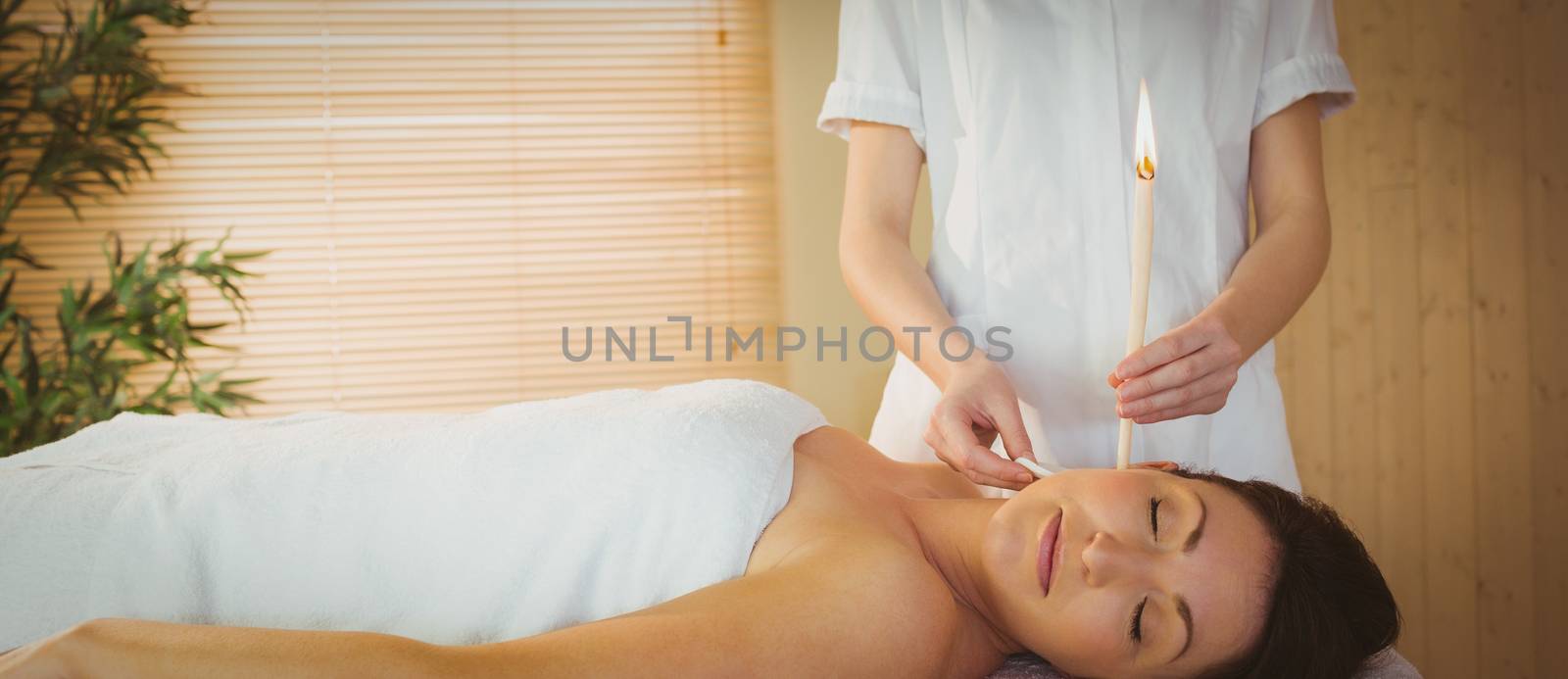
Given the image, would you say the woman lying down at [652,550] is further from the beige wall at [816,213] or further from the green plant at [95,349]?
the beige wall at [816,213]

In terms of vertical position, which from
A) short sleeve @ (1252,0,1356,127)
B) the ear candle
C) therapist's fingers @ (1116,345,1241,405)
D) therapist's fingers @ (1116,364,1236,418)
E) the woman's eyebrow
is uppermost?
short sleeve @ (1252,0,1356,127)

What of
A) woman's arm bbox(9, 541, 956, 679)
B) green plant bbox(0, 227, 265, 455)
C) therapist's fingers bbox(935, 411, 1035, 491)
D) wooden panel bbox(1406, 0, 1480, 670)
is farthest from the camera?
wooden panel bbox(1406, 0, 1480, 670)

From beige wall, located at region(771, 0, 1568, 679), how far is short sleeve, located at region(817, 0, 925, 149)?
2.16 m

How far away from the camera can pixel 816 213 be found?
11.6 ft

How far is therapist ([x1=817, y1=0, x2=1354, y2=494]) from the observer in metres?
1.44

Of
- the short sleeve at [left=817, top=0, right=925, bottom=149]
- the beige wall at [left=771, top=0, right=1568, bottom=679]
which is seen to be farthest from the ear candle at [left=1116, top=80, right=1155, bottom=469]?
the beige wall at [left=771, top=0, right=1568, bottom=679]

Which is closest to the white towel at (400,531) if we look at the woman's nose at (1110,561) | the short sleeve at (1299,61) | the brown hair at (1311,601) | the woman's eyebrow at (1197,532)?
the woman's nose at (1110,561)

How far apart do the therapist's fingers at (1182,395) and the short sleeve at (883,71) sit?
61 cm

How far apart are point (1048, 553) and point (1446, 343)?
251cm

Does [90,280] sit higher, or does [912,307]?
[90,280]

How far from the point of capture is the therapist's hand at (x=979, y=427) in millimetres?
1177

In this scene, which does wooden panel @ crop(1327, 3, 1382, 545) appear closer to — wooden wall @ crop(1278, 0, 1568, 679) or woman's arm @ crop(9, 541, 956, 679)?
wooden wall @ crop(1278, 0, 1568, 679)

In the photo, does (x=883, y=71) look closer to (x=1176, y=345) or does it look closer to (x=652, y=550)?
(x=1176, y=345)

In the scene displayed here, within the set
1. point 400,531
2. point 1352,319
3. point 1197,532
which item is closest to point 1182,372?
point 1197,532
